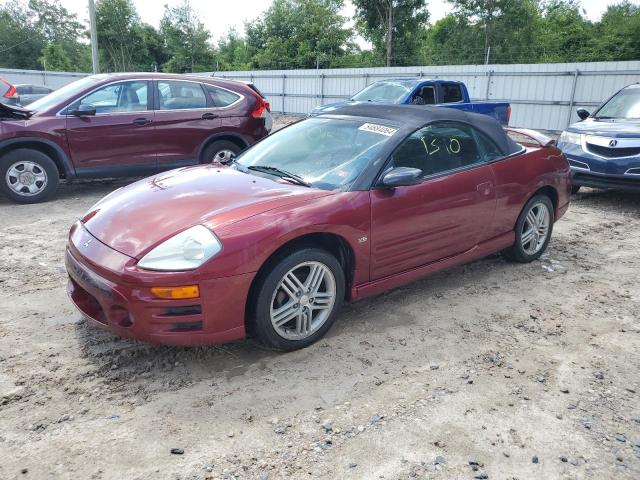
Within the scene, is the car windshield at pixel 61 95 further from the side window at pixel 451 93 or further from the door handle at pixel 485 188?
the side window at pixel 451 93

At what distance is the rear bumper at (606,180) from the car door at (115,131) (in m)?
6.08

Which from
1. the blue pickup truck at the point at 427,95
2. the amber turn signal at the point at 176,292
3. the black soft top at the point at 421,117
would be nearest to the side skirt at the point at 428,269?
the black soft top at the point at 421,117

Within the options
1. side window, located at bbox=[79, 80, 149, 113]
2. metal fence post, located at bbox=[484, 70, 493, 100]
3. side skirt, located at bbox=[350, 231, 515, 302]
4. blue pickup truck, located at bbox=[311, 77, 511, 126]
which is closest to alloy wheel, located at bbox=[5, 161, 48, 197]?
side window, located at bbox=[79, 80, 149, 113]

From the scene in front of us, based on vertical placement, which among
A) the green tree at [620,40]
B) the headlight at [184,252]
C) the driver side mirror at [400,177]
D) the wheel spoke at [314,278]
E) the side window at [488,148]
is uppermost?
the green tree at [620,40]

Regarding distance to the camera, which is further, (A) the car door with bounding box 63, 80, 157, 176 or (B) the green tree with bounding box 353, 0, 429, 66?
(B) the green tree with bounding box 353, 0, 429, 66

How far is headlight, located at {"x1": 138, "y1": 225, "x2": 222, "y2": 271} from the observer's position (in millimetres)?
2773

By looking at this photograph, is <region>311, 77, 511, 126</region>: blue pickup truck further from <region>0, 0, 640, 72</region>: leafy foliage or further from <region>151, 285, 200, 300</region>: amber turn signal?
<region>0, 0, 640, 72</region>: leafy foliage

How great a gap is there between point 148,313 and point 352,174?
160cm

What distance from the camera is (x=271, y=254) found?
2.97 metres

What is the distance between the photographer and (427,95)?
11.0 m

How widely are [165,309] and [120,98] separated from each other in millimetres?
5413

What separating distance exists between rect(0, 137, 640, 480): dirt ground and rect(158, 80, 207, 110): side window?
13.1ft

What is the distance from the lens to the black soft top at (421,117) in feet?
12.8

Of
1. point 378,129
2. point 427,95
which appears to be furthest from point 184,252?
point 427,95
